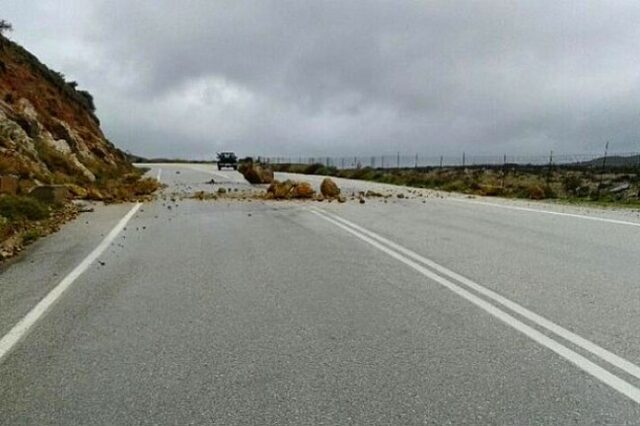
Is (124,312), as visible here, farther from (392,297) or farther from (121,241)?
(121,241)

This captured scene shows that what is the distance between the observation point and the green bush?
10987 mm

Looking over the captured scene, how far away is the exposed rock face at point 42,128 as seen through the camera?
18.3 meters

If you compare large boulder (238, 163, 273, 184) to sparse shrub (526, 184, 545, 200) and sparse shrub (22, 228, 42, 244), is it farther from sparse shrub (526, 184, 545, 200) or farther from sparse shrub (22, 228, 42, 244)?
sparse shrub (22, 228, 42, 244)

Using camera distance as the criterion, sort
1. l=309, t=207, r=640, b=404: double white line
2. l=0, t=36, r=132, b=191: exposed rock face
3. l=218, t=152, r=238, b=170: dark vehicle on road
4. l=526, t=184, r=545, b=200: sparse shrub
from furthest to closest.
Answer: l=218, t=152, r=238, b=170: dark vehicle on road
l=526, t=184, r=545, b=200: sparse shrub
l=0, t=36, r=132, b=191: exposed rock face
l=309, t=207, r=640, b=404: double white line

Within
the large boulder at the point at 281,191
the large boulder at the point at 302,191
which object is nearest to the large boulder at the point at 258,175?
the large boulder at the point at 281,191

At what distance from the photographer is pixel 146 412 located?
3205 millimetres

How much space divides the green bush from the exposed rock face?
3.60m

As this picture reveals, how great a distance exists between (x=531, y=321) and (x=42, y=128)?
26580 millimetres

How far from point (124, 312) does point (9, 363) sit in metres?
1.28

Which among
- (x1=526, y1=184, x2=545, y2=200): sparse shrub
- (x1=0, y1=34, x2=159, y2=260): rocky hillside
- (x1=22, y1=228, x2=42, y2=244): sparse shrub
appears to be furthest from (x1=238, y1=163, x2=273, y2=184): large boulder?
(x1=22, y1=228, x2=42, y2=244): sparse shrub

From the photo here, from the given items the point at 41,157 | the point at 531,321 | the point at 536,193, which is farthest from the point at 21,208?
the point at 536,193

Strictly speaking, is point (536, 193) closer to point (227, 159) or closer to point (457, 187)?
point (457, 187)

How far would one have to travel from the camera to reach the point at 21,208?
37.8ft

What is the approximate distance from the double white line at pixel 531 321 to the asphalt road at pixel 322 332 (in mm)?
18
